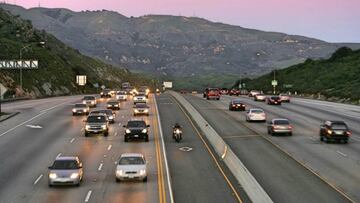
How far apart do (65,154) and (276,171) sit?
14.8 meters

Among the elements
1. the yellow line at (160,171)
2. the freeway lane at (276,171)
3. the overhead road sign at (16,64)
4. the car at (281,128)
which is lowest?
the yellow line at (160,171)

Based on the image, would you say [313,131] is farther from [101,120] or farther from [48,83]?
[48,83]

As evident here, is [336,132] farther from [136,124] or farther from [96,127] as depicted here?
[96,127]

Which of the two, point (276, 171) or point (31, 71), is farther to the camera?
point (31, 71)

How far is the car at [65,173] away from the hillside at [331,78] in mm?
85882

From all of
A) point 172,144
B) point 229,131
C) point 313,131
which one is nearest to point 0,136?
point 172,144

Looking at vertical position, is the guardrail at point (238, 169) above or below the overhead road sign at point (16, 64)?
below

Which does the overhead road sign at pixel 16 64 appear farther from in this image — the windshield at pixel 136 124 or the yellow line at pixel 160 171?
the windshield at pixel 136 124

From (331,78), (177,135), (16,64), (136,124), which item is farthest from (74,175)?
(331,78)

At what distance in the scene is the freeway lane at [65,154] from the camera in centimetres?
2942

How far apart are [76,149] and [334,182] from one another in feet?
64.4

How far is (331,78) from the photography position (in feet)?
→ 524

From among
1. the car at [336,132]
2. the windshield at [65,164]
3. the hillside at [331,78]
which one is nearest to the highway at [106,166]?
the windshield at [65,164]

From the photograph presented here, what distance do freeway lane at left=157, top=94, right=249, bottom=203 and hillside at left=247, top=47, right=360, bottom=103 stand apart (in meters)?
69.5
